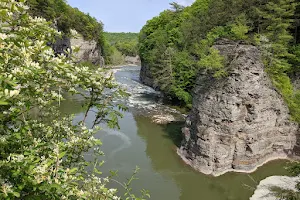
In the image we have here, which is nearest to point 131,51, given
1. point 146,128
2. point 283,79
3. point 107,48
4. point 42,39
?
point 107,48

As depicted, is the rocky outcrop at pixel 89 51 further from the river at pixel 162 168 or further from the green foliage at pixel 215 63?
the green foliage at pixel 215 63

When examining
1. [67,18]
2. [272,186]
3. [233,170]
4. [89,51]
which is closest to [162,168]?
[233,170]

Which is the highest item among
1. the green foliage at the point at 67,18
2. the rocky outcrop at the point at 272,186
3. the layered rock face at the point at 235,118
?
the green foliage at the point at 67,18

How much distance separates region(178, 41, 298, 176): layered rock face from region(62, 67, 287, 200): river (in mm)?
886

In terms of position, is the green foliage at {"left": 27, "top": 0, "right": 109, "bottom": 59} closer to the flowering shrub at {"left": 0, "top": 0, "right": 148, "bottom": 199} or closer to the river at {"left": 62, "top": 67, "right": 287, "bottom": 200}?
the river at {"left": 62, "top": 67, "right": 287, "bottom": 200}

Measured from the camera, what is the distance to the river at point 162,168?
17.6m

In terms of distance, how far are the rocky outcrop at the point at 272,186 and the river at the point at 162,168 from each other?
0.49 meters

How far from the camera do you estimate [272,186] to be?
17.8 m

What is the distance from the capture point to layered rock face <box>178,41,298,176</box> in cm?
1956

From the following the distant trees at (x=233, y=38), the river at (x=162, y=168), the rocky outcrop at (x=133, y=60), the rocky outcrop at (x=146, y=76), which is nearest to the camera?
the river at (x=162, y=168)

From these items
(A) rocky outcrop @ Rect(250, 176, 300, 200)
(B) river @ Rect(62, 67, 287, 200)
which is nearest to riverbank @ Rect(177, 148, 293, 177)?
(B) river @ Rect(62, 67, 287, 200)

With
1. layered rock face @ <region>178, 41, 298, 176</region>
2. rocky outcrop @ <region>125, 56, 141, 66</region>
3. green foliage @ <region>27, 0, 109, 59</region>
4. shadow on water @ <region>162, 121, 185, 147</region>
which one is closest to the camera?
layered rock face @ <region>178, 41, 298, 176</region>

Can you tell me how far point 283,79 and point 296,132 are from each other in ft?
15.3

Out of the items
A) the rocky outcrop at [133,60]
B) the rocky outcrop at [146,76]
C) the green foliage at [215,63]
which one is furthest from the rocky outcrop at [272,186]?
the rocky outcrop at [133,60]
